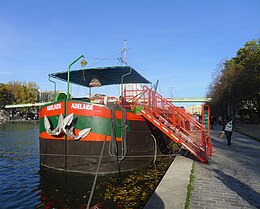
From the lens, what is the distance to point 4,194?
653 cm

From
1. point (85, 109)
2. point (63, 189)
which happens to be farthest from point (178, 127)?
point (63, 189)

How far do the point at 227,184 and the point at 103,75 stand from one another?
366 inches

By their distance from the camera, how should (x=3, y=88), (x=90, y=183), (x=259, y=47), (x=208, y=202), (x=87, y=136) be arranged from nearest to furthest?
(x=208, y=202) → (x=90, y=183) → (x=87, y=136) → (x=259, y=47) → (x=3, y=88)

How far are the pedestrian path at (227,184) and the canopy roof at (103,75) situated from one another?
6213mm

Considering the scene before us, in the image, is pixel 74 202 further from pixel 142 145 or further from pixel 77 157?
pixel 142 145

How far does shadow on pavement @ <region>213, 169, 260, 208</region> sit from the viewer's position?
4.75 metres

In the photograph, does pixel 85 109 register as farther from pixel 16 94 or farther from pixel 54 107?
pixel 16 94

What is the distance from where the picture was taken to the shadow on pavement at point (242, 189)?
4.75 m

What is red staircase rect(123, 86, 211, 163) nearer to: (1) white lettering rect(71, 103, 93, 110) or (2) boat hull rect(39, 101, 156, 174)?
(2) boat hull rect(39, 101, 156, 174)

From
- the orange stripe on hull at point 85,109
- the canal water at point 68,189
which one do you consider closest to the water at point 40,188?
the canal water at point 68,189

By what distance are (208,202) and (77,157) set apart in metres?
4.98

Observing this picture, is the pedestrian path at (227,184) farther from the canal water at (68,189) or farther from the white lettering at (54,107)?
the white lettering at (54,107)

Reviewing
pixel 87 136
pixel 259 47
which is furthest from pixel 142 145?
pixel 259 47

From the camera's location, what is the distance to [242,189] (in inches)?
214
